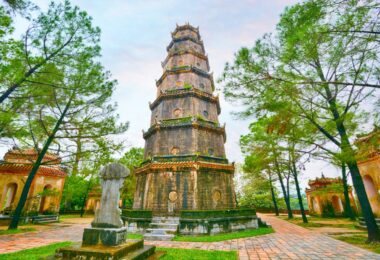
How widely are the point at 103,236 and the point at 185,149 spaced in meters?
12.3

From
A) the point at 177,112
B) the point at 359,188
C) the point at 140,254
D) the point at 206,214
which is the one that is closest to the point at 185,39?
the point at 177,112

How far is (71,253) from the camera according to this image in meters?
5.46

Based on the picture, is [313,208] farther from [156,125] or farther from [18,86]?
[18,86]

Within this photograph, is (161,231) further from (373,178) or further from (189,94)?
(373,178)

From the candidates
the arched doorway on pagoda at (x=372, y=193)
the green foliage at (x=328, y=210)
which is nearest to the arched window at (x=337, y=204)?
the green foliage at (x=328, y=210)

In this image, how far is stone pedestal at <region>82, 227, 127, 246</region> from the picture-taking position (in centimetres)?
598

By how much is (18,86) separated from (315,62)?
1482 centimetres

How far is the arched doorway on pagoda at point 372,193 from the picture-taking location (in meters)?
15.3

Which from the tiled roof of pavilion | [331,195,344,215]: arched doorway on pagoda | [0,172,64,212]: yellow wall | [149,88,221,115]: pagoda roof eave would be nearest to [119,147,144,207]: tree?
the tiled roof of pavilion

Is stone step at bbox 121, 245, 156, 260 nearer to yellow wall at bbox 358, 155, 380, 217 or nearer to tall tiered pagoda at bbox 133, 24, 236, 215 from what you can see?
tall tiered pagoda at bbox 133, 24, 236, 215

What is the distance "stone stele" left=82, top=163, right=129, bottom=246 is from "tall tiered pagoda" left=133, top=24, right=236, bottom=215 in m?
9.86

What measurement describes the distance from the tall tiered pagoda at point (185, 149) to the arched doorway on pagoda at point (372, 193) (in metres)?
10.4

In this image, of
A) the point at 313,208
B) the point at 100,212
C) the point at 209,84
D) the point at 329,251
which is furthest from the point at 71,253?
the point at 313,208

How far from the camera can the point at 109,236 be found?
6.02 metres
